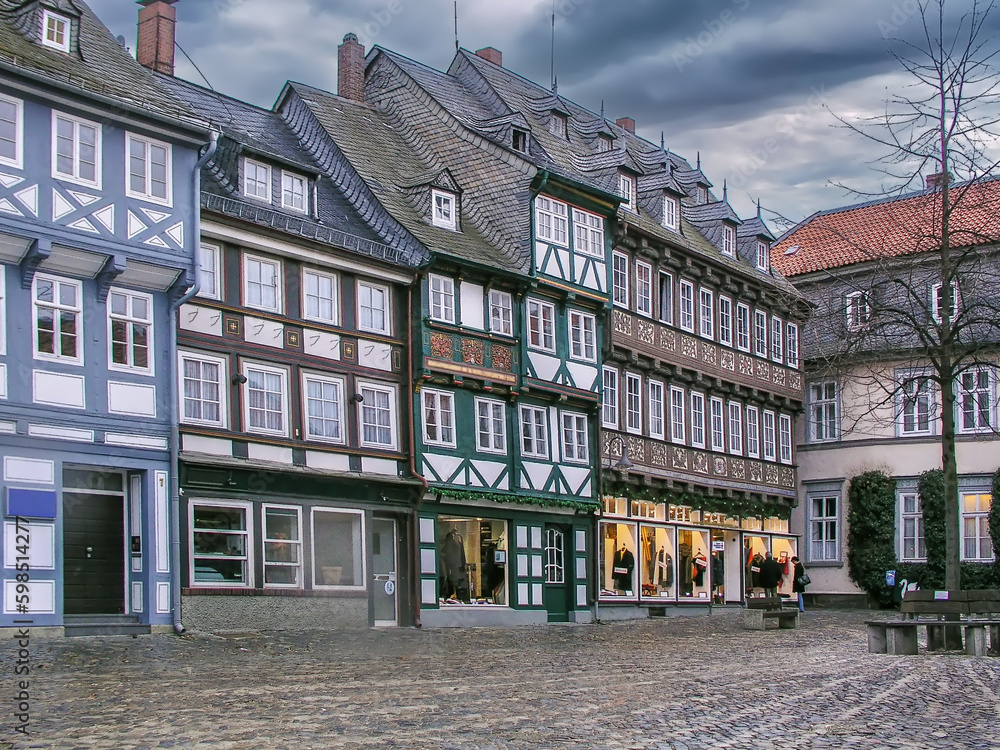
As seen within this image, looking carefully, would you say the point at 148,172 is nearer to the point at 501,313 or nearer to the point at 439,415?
the point at 439,415

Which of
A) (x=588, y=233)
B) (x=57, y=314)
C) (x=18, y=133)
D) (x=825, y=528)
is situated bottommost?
(x=825, y=528)

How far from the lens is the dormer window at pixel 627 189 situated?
134 ft

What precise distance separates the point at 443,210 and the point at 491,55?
12740 millimetres

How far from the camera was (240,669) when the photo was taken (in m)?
18.6

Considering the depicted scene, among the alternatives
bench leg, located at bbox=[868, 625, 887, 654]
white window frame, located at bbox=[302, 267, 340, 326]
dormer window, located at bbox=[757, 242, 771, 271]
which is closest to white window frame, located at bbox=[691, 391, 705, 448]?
dormer window, located at bbox=[757, 242, 771, 271]

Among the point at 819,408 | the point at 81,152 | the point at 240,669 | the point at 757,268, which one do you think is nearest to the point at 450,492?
the point at 81,152

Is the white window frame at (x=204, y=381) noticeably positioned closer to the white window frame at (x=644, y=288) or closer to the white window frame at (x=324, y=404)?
the white window frame at (x=324, y=404)

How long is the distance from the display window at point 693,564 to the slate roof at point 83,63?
21.2 m

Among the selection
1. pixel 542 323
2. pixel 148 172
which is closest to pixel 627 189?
pixel 542 323

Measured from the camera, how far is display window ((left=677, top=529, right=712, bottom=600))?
42.9 metres

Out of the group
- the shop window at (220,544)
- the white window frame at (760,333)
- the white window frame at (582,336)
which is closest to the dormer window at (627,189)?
the white window frame at (582,336)

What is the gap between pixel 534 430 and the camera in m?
35.7

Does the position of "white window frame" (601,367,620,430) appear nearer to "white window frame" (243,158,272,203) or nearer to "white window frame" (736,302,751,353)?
"white window frame" (736,302,751,353)

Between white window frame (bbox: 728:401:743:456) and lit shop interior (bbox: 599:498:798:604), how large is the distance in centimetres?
202
